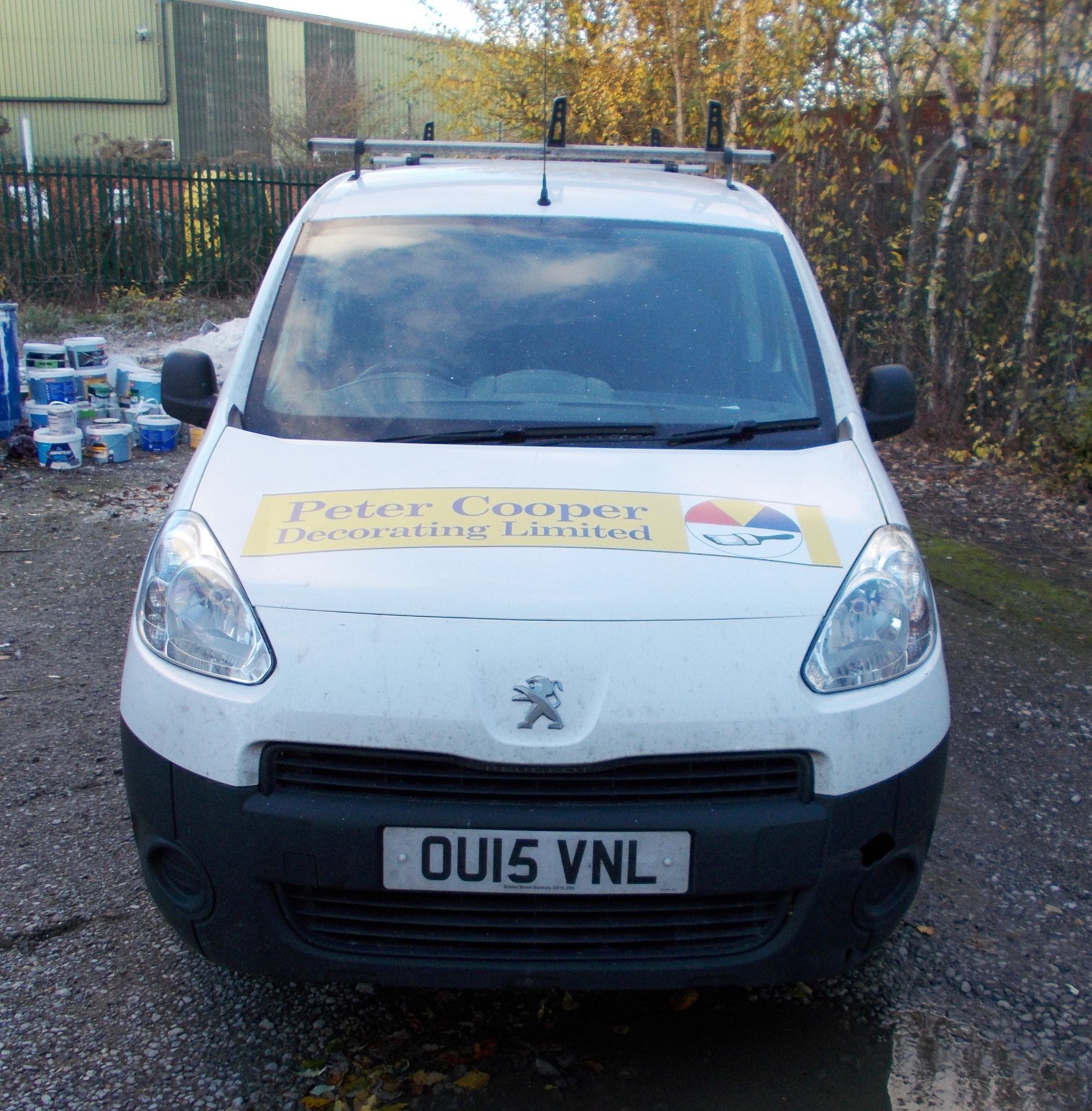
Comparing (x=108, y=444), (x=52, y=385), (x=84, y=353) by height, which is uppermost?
(x=84, y=353)

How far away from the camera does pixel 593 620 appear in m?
2.09

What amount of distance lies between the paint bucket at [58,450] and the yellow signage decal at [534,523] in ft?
18.5

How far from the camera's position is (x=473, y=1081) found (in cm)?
228

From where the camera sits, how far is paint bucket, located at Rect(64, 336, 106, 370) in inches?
316

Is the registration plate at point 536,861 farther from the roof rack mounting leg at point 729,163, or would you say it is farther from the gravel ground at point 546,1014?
the roof rack mounting leg at point 729,163

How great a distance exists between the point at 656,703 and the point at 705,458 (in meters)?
0.83

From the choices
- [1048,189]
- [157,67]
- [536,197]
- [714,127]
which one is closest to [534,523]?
[536,197]

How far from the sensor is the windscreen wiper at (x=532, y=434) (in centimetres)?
271

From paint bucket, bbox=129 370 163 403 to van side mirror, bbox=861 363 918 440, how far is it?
6.25 m

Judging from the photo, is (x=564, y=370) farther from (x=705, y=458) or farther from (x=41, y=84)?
(x=41, y=84)

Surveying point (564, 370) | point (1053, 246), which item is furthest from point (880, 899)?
point (1053, 246)

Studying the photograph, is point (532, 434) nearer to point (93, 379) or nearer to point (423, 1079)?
point (423, 1079)

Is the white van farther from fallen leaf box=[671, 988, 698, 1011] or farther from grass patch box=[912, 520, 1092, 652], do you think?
grass patch box=[912, 520, 1092, 652]

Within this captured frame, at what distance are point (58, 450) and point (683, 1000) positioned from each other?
6.23 meters
